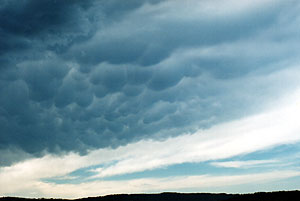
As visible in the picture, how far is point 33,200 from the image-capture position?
7350 centimetres

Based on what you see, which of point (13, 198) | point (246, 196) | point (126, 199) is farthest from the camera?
point (126, 199)

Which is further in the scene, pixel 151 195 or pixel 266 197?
pixel 151 195

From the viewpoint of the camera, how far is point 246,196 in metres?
68.1

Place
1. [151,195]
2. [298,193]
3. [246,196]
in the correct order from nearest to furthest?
[298,193], [246,196], [151,195]

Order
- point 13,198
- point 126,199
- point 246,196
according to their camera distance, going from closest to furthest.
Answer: point 246,196, point 13,198, point 126,199

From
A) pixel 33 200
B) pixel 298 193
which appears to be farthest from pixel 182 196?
pixel 33 200

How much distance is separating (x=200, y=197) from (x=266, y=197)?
70.6ft

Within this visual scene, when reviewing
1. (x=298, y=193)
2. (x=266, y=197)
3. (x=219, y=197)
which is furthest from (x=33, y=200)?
(x=298, y=193)

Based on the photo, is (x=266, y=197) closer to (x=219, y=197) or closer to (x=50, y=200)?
(x=219, y=197)

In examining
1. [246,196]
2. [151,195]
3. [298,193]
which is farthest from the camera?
[151,195]

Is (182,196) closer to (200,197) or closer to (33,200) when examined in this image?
(200,197)

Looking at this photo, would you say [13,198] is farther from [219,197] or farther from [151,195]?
[219,197]

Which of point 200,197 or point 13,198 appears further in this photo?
point 200,197

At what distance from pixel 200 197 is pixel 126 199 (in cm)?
1816
